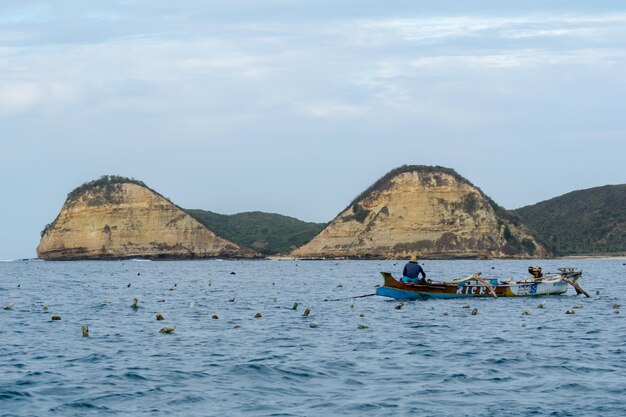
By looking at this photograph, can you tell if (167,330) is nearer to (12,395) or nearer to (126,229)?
(12,395)


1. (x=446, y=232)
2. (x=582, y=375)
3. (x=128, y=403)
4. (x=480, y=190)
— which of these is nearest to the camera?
(x=128, y=403)

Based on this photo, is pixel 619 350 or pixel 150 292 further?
pixel 150 292

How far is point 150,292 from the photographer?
213 feet

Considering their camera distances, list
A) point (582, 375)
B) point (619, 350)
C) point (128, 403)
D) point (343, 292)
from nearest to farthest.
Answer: point (128, 403)
point (582, 375)
point (619, 350)
point (343, 292)

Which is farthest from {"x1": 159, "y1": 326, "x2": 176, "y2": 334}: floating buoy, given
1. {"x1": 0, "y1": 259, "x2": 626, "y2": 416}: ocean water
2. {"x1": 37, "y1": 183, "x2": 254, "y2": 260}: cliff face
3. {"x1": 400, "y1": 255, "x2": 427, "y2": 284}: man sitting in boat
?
{"x1": 37, "y1": 183, "x2": 254, "y2": 260}: cliff face

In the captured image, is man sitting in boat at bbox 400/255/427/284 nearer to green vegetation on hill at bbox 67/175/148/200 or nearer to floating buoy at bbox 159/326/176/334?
floating buoy at bbox 159/326/176/334

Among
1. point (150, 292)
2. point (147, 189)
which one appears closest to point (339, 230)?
point (147, 189)

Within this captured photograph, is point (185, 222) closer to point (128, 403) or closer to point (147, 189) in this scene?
point (147, 189)

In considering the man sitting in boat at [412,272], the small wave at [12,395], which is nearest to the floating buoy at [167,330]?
the small wave at [12,395]

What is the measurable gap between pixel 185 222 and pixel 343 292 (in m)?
103

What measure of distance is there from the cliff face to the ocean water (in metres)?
112

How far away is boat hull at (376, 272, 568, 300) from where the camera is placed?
52.3 metres

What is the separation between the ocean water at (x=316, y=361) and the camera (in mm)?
21672

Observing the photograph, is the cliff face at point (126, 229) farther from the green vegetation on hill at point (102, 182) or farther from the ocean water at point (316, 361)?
the ocean water at point (316, 361)
